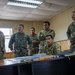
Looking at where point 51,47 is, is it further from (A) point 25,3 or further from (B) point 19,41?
(A) point 25,3

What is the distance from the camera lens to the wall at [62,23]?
5.41m

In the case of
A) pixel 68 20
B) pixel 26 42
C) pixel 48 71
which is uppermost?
pixel 68 20

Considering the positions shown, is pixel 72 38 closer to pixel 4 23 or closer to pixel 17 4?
pixel 17 4

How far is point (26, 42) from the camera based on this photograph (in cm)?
348

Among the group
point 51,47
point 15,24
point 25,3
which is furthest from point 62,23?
point 51,47

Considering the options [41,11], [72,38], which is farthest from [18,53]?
[41,11]

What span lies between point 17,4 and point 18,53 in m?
1.83

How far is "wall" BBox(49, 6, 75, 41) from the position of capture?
5.41 meters

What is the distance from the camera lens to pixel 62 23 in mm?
5789

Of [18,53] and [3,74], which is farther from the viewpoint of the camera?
[18,53]

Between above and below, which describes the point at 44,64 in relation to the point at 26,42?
below

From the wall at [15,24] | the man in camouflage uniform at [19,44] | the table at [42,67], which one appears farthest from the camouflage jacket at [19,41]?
the wall at [15,24]

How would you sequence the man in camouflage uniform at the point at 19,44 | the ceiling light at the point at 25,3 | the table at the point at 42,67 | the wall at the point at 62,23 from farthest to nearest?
the wall at the point at 62,23 < the ceiling light at the point at 25,3 < the man in camouflage uniform at the point at 19,44 < the table at the point at 42,67

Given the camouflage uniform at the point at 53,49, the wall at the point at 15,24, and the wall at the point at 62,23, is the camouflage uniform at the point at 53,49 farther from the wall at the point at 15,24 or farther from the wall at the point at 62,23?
the wall at the point at 15,24
